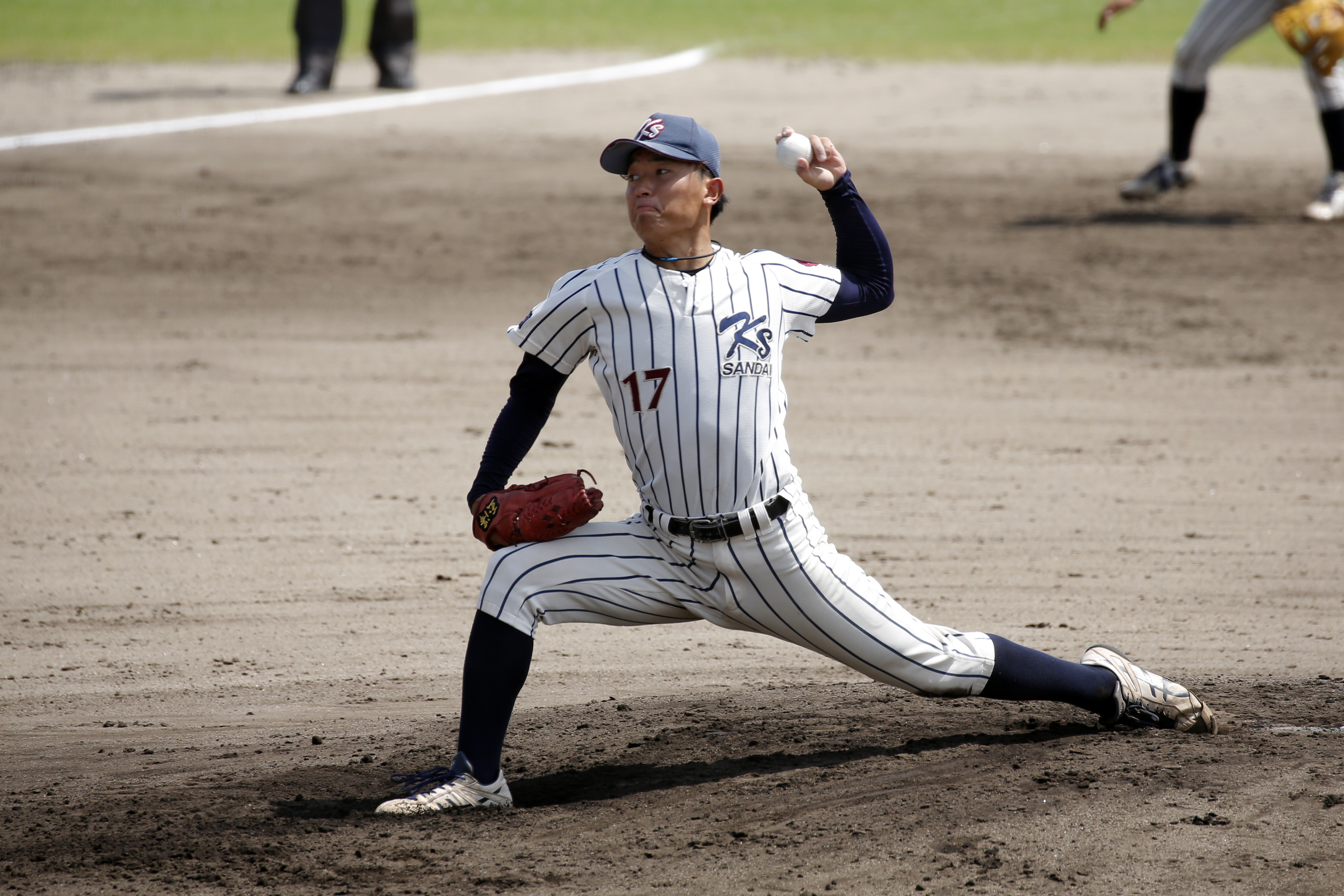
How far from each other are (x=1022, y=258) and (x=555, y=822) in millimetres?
6648

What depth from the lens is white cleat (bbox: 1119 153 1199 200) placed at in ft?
32.1

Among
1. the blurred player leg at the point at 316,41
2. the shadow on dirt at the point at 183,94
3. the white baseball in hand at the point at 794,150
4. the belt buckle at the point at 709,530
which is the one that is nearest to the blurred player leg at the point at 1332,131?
the white baseball in hand at the point at 794,150

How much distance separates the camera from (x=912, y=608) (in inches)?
179

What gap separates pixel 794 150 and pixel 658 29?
61.2 feet

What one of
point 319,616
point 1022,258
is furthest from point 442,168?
point 319,616

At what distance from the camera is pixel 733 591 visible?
303 cm

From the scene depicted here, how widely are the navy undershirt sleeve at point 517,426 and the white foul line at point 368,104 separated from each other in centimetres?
1005

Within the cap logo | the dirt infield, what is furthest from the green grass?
the cap logo

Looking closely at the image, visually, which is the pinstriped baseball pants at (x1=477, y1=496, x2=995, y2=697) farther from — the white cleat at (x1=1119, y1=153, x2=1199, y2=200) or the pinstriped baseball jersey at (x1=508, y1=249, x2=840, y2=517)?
the white cleat at (x1=1119, y1=153, x2=1199, y2=200)

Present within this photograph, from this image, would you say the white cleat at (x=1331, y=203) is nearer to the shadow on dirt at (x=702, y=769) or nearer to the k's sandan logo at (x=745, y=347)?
the shadow on dirt at (x=702, y=769)

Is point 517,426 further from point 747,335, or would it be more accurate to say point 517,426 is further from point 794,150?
point 794,150

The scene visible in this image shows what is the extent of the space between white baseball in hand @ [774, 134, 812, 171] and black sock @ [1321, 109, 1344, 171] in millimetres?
7316

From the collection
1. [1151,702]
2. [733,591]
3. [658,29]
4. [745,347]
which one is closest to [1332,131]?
[1151,702]

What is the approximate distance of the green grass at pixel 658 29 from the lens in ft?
58.1
